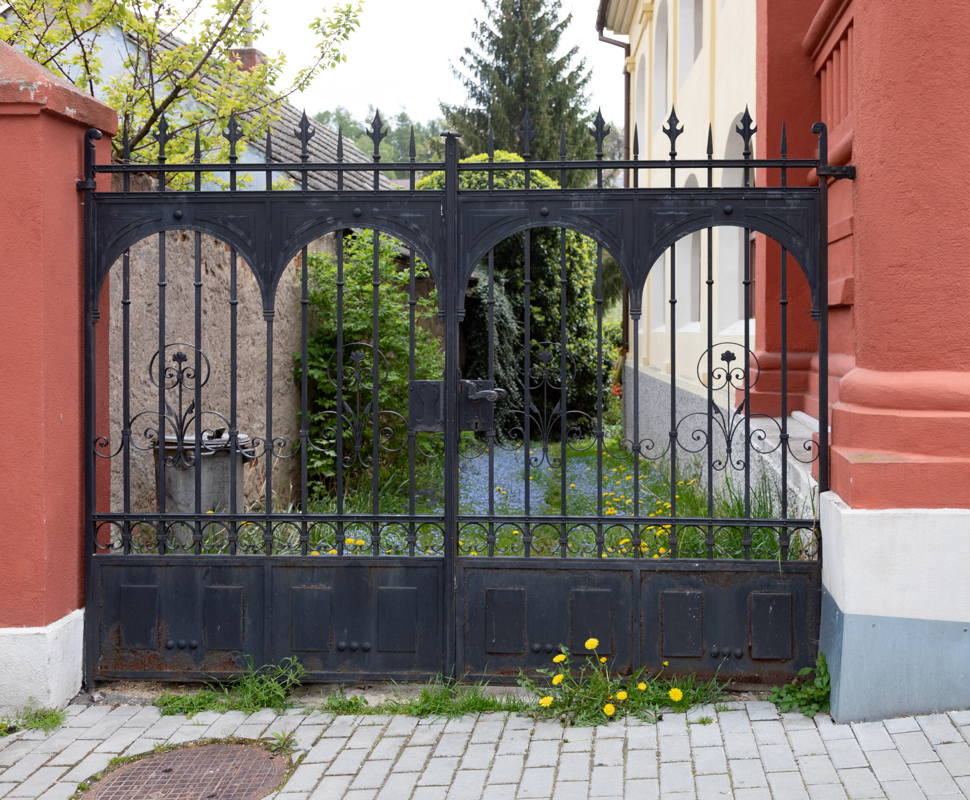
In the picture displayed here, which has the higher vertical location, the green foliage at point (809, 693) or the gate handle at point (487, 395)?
the gate handle at point (487, 395)

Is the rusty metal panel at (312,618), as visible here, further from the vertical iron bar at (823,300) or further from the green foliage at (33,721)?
the vertical iron bar at (823,300)

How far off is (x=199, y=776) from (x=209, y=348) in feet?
15.1

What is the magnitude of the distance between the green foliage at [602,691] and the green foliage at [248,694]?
1.11 metres

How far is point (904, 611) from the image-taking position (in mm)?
4602

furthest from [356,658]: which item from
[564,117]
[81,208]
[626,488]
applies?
[564,117]

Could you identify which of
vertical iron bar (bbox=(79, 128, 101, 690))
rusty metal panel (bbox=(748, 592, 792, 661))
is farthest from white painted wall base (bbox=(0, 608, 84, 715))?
rusty metal panel (bbox=(748, 592, 792, 661))

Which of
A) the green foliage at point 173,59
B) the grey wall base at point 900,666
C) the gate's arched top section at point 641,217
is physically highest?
the green foliage at point 173,59

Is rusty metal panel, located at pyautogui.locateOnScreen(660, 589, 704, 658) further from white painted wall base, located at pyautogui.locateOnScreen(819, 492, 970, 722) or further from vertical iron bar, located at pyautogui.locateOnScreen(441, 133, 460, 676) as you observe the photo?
vertical iron bar, located at pyautogui.locateOnScreen(441, 133, 460, 676)

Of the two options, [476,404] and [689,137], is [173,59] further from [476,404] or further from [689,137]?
[689,137]

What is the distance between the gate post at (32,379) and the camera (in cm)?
498

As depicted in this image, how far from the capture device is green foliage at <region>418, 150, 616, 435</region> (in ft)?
45.2

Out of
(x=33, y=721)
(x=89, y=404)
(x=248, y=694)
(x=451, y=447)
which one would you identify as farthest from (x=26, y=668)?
(x=451, y=447)

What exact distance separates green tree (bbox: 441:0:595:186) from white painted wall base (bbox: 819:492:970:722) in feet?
91.5

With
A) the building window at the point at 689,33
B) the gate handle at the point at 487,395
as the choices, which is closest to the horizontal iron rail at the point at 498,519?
the gate handle at the point at 487,395
